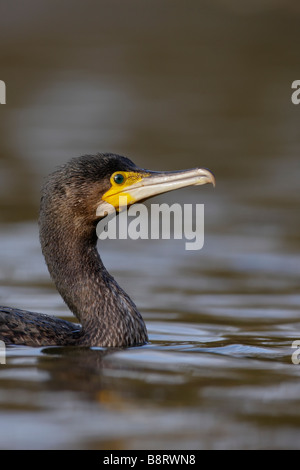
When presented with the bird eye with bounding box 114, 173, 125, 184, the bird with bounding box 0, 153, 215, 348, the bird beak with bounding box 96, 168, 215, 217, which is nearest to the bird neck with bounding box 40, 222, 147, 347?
the bird with bounding box 0, 153, 215, 348

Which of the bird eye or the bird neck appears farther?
the bird eye

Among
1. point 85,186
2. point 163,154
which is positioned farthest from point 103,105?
point 85,186

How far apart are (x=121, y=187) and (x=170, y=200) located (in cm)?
678

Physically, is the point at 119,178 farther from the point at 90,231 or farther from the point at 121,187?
the point at 90,231

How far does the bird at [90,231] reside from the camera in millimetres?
7805

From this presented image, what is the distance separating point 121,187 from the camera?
8.02 meters

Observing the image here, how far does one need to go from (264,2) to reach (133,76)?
5.29m

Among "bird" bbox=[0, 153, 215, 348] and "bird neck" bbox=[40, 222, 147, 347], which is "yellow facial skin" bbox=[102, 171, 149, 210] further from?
"bird neck" bbox=[40, 222, 147, 347]

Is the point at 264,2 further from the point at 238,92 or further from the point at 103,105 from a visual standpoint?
the point at 103,105

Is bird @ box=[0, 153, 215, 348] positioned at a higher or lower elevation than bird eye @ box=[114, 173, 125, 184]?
lower

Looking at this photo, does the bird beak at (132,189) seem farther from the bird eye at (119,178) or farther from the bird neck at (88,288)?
the bird neck at (88,288)

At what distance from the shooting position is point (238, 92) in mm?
23609

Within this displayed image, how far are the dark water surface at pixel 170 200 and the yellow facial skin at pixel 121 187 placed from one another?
3.51 feet

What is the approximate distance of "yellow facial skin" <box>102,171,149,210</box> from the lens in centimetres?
800
